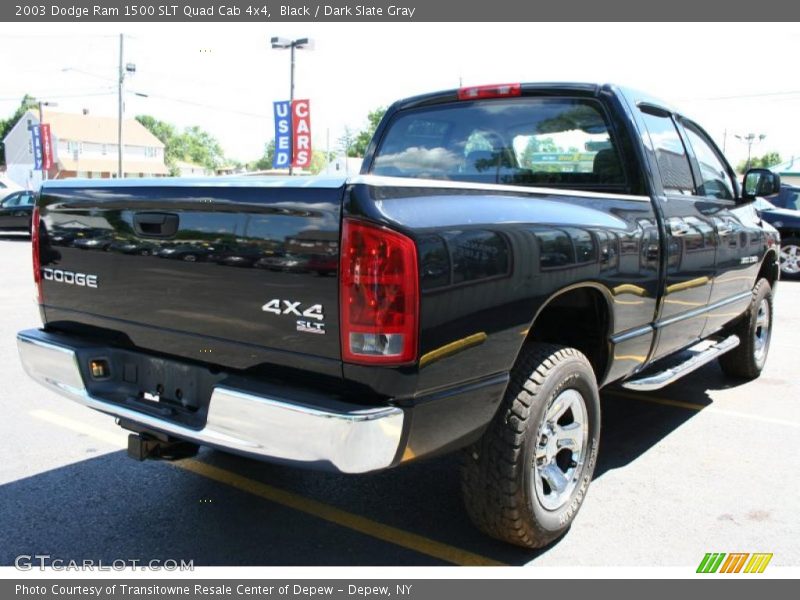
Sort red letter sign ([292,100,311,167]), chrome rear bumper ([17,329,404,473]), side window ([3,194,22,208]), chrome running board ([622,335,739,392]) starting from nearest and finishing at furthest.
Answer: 1. chrome rear bumper ([17,329,404,473])
2. chrome running board ([622,335,739,392])
3. side window ([3,194,22,208])
4. red letter sign ([292,100,311,167])

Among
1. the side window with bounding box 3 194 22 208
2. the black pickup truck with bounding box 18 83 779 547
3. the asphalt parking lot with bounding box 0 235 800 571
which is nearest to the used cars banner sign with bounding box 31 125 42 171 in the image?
the side window with bounding box 3 194 22 208

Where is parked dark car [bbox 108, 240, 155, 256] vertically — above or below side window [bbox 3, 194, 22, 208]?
below

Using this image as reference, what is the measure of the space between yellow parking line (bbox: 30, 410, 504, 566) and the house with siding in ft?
270

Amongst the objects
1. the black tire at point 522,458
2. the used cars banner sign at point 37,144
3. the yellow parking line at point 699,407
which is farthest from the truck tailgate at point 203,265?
the used cars banner sign at point 37,144

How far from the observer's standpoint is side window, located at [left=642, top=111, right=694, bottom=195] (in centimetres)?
399

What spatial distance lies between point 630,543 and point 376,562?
1122 mm

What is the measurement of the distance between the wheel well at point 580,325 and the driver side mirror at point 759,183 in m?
2.46

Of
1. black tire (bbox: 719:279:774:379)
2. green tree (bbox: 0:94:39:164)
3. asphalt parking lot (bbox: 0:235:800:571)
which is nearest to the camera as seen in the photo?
asphalt parking lot (bbox: 0:235:800:571)

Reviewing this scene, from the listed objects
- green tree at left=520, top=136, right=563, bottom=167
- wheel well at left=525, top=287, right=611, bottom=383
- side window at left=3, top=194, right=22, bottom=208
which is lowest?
wheel well at left=525, top=287, right=611, bottom=383

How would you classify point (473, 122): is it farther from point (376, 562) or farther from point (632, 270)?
point (376, 562)

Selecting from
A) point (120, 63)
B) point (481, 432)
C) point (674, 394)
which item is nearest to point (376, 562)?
point (481, 432)

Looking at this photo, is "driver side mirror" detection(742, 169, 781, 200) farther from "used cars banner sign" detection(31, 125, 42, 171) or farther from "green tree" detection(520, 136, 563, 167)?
"used cars banner sign" detection(31, 125, 42, 171)

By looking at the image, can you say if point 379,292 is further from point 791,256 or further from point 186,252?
point 791,256

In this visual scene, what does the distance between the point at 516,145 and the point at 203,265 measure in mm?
2085
